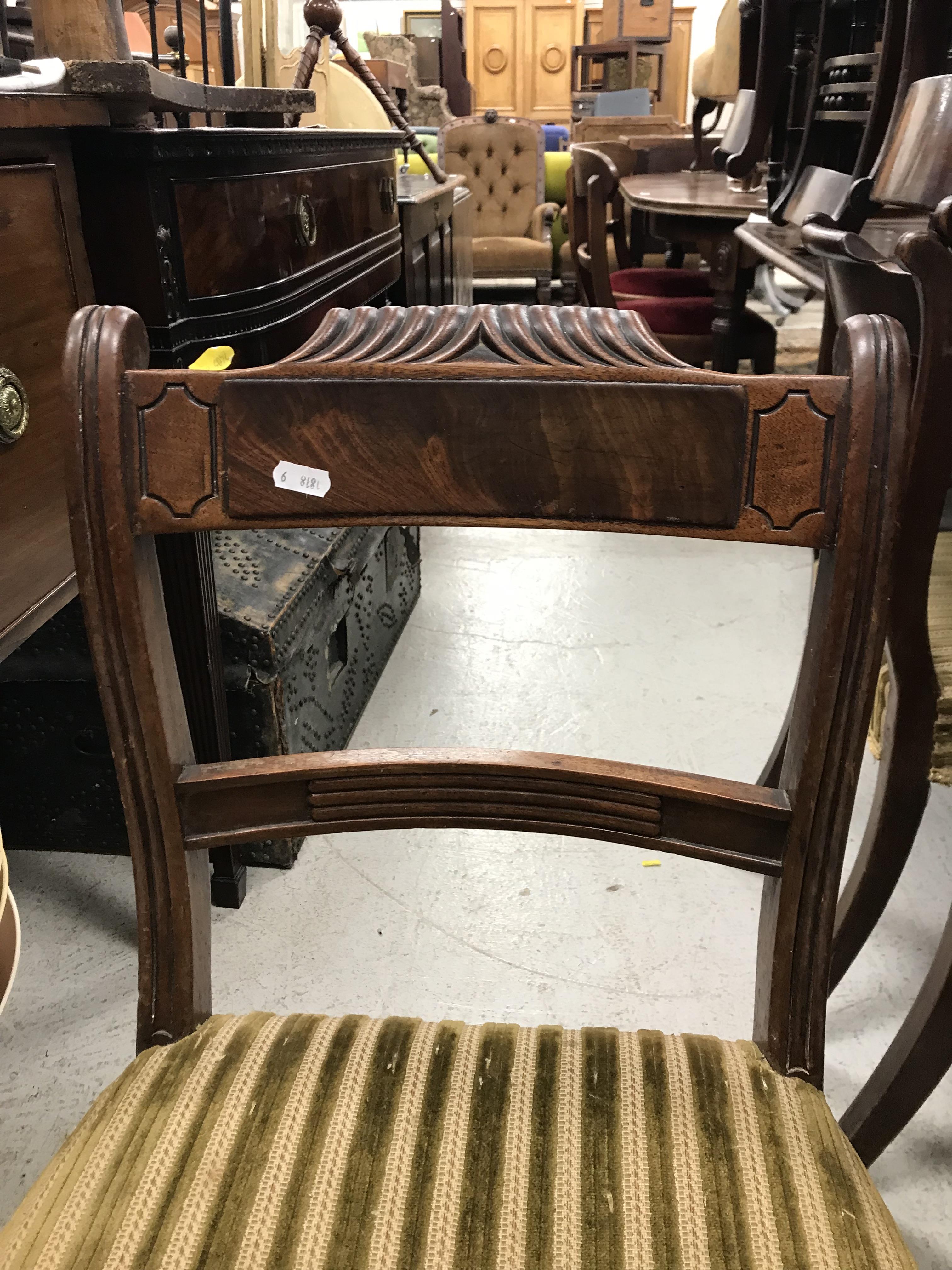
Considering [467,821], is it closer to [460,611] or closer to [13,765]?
[13,765]

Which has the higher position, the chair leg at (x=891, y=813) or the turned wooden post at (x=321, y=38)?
the turned wooden post at (x=321, y=38)

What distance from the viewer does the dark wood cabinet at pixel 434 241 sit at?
2.36 meters

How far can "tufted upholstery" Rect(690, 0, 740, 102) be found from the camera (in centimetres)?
365

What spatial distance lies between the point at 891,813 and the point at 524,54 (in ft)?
35.1

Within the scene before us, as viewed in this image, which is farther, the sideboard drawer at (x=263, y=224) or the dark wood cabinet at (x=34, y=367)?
the sideboard drawer at (x=263, y=224)

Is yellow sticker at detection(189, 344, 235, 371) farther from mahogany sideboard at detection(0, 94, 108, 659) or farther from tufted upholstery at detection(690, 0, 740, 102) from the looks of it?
tufted upholstery at detection(690, 0, 740, 102)

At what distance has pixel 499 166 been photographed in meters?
5.69

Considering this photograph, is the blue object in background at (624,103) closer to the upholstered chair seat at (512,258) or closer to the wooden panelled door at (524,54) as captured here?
the wooden panelled door at (524,54)

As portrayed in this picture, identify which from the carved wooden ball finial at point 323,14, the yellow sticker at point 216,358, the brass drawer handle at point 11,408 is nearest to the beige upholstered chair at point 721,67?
the carved wooden ball finial at point 323,14

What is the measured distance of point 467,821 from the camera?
2.32 feet

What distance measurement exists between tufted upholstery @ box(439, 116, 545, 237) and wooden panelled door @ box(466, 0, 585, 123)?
4759 millimetres

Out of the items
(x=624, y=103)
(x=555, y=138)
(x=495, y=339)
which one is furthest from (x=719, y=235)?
(x=624, y=103)

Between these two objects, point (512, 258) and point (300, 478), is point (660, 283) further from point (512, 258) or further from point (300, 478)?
point (300, 478)

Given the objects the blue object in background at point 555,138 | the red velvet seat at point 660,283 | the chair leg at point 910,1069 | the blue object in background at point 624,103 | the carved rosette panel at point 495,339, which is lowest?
the chair leg at point 910,1069
